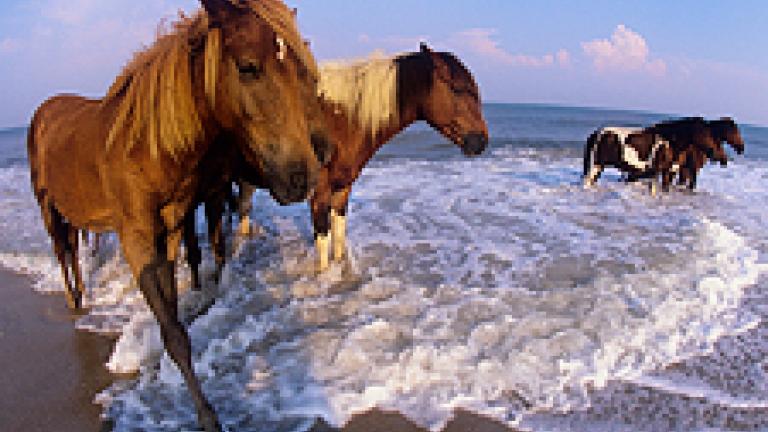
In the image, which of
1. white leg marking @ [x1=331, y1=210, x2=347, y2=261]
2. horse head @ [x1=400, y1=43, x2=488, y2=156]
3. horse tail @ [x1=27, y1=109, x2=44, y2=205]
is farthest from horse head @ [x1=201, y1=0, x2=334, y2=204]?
white leg marking @ [x1=331, y1=210, x2=347, y2=261]

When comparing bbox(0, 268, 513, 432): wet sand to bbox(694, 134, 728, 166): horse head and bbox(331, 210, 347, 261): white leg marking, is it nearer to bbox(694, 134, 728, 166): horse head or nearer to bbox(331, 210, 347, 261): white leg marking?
bbox(331, 210, 347, 261): white leg marking

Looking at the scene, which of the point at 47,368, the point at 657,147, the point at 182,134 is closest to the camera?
the point at 182,134

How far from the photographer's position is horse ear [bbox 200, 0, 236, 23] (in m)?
1.42

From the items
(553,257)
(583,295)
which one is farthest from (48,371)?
(553,257)

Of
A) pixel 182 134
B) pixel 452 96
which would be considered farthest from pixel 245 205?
pixel 182 134

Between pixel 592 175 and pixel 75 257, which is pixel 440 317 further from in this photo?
pixel 592 175

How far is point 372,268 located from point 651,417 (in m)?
2.81

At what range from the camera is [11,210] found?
7348mm

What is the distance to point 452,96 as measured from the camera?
3994mm

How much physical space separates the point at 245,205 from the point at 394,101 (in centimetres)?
252

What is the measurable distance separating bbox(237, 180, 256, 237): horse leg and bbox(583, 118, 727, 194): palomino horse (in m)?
7.65

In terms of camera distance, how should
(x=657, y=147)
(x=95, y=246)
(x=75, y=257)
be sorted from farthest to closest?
(x=657, y=147) → (x=95, y=246) → (x=75, y=257)

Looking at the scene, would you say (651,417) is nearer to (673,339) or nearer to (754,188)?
(673,339)

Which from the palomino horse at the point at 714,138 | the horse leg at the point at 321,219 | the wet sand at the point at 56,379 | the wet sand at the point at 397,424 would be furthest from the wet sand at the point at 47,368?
the palomino horse at the point at 714,138
